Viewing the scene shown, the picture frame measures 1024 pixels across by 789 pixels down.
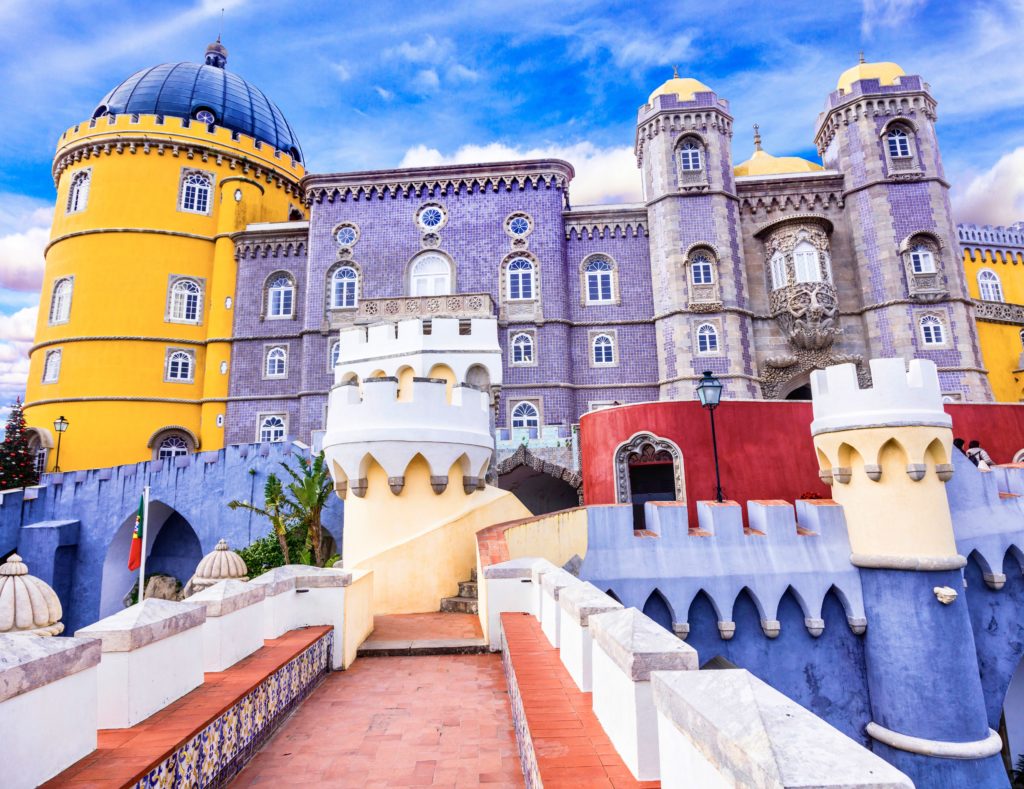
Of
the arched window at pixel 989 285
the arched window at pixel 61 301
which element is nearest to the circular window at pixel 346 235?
the arched window at pixel 61 301

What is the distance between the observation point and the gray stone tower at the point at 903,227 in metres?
22.3

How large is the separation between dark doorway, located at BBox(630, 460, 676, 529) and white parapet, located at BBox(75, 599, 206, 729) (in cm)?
1256

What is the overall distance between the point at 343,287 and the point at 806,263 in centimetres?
1811

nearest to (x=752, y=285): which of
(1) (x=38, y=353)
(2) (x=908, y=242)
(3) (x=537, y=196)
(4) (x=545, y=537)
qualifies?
(2) (x=908, y=242)

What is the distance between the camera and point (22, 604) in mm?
5570

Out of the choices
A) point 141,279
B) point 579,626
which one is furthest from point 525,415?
point 579,626

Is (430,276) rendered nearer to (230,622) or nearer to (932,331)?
(932,331)

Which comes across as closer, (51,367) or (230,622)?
(230,622)

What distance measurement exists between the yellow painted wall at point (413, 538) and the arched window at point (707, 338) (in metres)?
15.2

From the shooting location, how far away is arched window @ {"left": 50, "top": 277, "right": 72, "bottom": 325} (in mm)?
25938

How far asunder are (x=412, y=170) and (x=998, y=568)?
74.8 ft

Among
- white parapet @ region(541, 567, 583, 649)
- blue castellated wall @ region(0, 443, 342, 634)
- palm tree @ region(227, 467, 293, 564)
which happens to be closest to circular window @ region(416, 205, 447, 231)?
blue castellated wall @ region(0, 443, 342, 634)

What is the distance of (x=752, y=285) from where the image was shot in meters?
24.4

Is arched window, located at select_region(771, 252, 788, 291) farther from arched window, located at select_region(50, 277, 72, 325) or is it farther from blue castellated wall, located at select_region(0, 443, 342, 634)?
arched window, located at select_region(50, 277, 72, 325)
